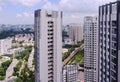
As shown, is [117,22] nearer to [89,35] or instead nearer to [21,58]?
[89,35]

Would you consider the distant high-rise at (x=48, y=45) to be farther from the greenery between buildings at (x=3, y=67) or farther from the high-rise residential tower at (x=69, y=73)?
the greenery between buildings at (x=3, y=67)

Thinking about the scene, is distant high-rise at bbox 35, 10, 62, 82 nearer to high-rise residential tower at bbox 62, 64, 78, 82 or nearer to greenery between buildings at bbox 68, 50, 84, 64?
high-rise residential tower at bbox 62, 64, 78, 82

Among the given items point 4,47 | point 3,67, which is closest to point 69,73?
point 3,67

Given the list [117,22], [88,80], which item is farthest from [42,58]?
[88,80]

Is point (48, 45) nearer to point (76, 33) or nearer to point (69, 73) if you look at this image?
point (69, 73)

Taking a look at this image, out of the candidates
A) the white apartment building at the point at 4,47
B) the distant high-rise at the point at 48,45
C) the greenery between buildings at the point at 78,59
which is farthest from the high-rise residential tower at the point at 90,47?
the white apartment building at the point at 4,47
